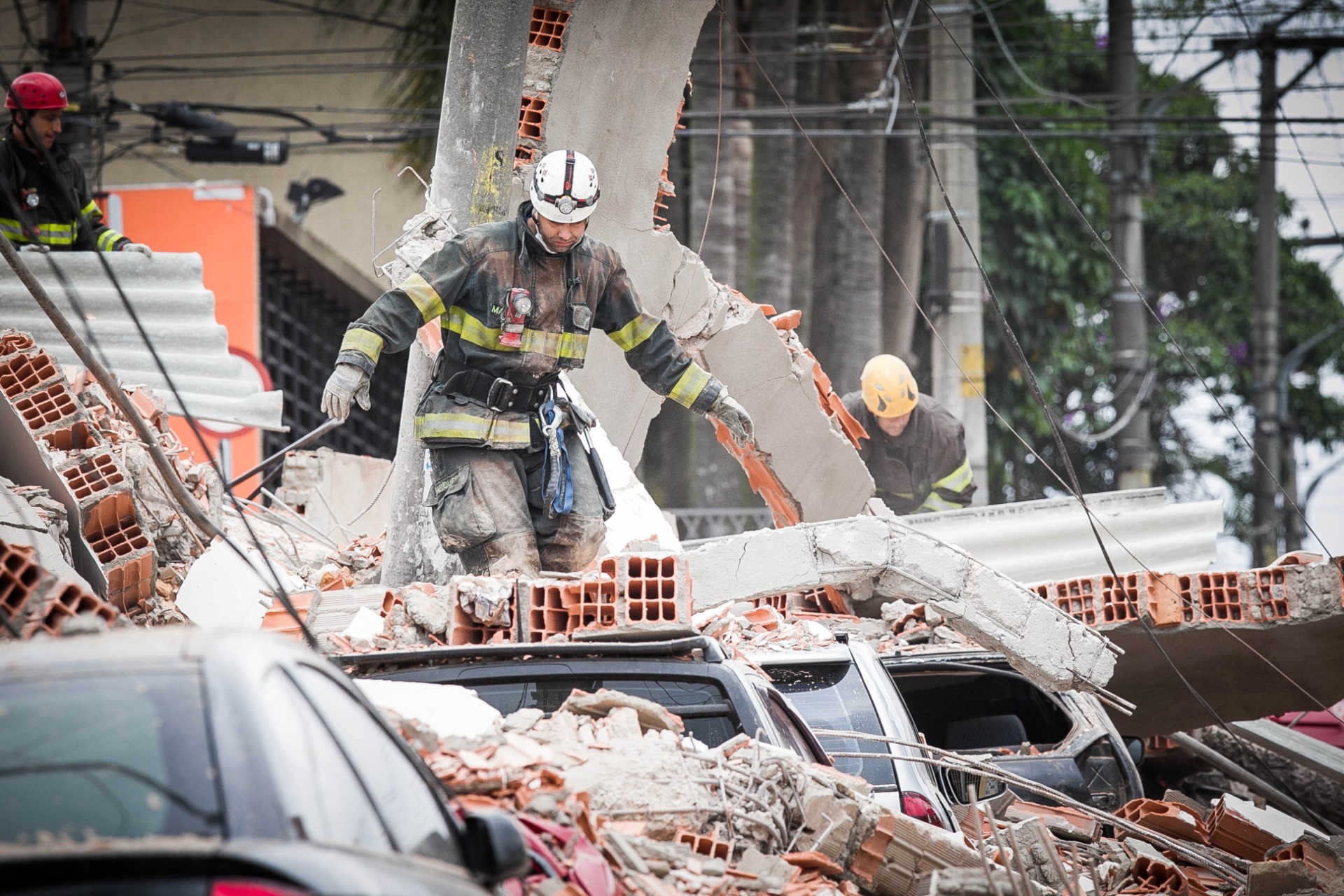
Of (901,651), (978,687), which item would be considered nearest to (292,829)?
(901,651)

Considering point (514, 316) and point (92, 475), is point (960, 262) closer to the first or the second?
point (514, 316)

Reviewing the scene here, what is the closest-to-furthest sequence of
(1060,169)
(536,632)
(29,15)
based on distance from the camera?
(536,632) < (29,15) < (1060,169)

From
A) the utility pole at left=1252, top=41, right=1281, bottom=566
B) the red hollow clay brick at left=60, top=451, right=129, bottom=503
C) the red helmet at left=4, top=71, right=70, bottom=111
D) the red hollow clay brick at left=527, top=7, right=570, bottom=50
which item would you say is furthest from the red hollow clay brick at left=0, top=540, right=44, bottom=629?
the utility pole at left=1252, top=41, right=1281, bottom=566

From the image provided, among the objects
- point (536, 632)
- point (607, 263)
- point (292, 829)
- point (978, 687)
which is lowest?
point (978, 687)

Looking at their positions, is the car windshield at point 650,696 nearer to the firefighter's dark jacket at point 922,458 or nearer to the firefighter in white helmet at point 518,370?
the firefighter in white helmet at point 518,370

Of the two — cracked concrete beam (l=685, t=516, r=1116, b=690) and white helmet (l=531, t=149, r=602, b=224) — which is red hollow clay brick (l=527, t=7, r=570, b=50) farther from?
cracked concrete beam (l=685, t=516, r=1116, b=690)

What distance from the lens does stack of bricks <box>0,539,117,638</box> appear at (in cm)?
469

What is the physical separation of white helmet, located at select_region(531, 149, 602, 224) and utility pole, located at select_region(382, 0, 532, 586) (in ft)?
5.54

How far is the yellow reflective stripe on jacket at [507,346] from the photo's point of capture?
7.12 meters

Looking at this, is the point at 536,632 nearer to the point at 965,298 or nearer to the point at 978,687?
the point at 978,687

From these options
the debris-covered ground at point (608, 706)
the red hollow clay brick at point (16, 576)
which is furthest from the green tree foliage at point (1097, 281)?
the red hollow clay brick at point (16, 576)

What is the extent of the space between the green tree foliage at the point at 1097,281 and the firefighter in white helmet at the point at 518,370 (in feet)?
52.0

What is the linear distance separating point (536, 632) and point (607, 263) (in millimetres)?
1877

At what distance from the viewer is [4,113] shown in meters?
16.6
